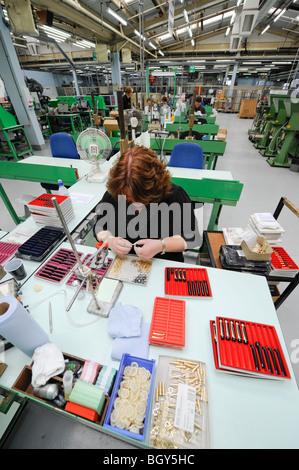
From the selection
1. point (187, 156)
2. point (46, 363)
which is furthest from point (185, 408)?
point (187, 156)

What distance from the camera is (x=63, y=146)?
2799mm

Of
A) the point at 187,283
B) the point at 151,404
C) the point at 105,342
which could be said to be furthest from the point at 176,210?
the point at 151,404

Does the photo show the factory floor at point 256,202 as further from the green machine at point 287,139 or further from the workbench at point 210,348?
the workbench at point 210,348

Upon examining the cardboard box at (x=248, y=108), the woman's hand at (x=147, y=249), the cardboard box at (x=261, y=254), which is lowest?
the cardboard box at (x=248, y=108)

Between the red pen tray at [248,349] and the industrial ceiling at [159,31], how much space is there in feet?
7.33

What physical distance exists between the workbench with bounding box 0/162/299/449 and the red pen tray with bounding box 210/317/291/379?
0.03 meters

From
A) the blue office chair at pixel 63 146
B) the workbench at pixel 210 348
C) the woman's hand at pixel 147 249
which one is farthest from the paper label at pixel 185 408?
the blue office chair at pixel 63 146

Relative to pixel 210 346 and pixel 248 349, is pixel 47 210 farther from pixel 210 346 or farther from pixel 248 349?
pixel 248 349

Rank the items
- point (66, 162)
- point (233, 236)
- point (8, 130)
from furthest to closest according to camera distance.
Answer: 1. point (8, 130)
2. point (66, 162)
3. point (233, 236)

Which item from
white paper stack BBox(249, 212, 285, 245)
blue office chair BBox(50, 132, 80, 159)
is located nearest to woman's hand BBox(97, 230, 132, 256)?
white paper stack BBox(249, 212, 285, 245)

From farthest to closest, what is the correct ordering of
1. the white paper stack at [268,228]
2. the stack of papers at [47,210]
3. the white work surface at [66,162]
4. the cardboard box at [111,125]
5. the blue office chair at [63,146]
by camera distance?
the cardboard box at [111,125]
the blue office chair at [63,146]
the white work surface at [66,162]
the white paper stack at [268,228]
the stack of papers at [47,210]

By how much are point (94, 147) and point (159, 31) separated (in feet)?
35.5

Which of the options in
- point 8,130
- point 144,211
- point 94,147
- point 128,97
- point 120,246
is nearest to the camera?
point 120,246

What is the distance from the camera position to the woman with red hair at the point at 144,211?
110 cm
